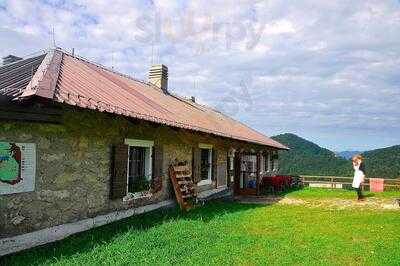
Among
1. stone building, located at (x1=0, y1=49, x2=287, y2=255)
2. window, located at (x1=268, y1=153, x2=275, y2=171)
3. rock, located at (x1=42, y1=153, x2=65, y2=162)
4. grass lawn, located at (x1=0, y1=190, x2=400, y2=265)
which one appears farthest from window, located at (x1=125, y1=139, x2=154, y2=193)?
window, located at (x1=268, y1=153, x2=275, y2=171)

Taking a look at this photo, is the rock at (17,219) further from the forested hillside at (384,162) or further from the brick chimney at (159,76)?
the forested hillside at (384,162)

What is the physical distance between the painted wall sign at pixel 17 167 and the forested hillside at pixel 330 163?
149 feet

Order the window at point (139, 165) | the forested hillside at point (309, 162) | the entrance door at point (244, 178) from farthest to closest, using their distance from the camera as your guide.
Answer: the forested hillside at point (309, 162)
the entrance door at point (244, 178)
the window at point (139, 165)

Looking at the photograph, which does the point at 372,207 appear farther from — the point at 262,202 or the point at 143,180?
the point at 143,180

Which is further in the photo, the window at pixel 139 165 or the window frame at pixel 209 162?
the window frame at pixel 209 162

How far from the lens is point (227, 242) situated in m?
8.06

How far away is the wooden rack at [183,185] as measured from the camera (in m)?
12.3

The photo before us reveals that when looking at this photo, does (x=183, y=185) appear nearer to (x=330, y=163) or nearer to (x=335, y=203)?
(x=335, y=203)

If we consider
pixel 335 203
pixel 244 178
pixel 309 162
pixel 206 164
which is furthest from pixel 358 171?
pixel 309 162

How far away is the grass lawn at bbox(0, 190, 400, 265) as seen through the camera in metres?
6.71

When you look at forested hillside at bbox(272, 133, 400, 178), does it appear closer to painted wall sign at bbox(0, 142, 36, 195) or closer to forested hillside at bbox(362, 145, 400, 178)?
forested hillside at bbox(362, 145, 400, 178)

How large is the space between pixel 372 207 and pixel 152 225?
854 centimetres

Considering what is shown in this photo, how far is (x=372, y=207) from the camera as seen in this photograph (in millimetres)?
14430

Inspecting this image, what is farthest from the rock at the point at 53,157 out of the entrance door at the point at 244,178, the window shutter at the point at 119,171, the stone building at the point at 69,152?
the entrance door at the point at 244,178
